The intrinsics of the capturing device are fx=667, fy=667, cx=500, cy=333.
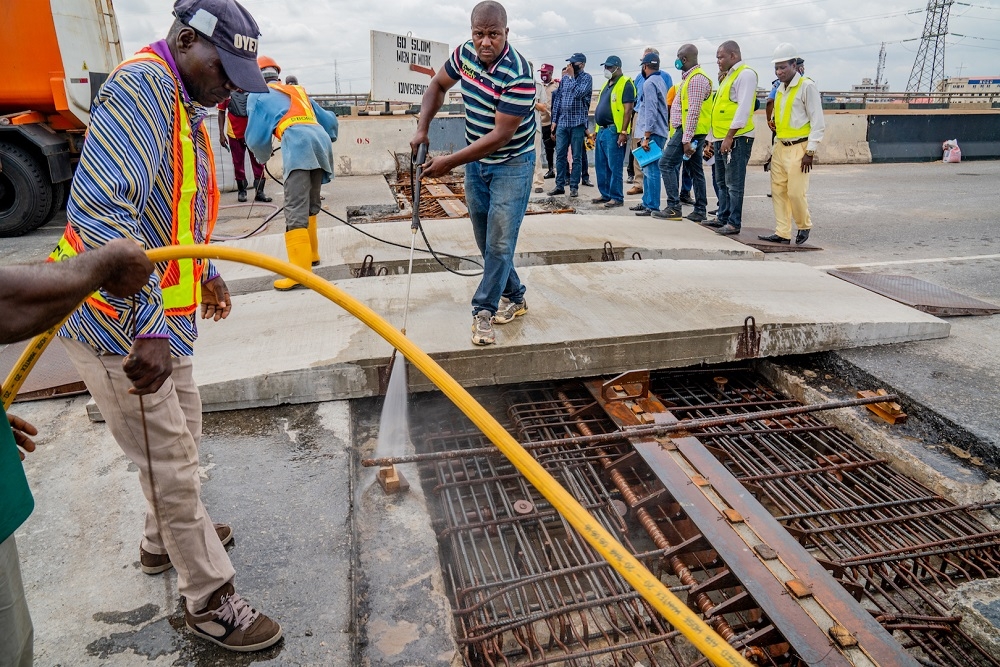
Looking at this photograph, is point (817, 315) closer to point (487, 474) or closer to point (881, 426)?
point (881, 426)

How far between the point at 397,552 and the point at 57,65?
9130 millimetres

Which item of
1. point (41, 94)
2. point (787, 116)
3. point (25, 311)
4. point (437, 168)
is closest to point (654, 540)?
point (437, 168)

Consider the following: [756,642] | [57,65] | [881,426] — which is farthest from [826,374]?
[57,65]

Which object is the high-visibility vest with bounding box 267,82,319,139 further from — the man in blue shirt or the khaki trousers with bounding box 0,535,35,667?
the man in blue shirt

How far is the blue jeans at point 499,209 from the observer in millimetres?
3812

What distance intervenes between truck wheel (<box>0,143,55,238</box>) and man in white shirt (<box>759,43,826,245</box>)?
9.28 metres

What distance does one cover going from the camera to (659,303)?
15.0ft

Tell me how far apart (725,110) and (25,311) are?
738 cm

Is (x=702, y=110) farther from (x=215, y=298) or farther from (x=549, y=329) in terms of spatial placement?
(x=215, y=298)

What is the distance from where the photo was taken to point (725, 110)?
741cm

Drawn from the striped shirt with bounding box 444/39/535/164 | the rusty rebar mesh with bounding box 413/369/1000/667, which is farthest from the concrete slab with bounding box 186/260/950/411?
the striped shirt with bounding box 444/39/535/164

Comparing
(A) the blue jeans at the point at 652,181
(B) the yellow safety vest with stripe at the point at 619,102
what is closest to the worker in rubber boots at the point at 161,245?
(A) the blue jeans at the point at 652,181

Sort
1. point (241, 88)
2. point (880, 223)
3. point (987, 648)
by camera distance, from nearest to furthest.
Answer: point (241, 88) < point (987, 648) < point (880, 223)

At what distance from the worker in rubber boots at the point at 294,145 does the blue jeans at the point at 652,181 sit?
468 centimetres
